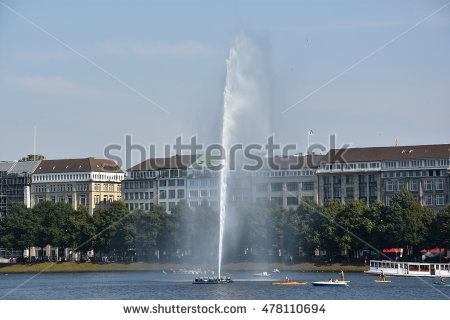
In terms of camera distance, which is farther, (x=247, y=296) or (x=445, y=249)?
(x=445, y=249)

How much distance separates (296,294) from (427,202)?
83.0 metres

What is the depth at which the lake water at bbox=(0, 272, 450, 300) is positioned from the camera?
113125 mm

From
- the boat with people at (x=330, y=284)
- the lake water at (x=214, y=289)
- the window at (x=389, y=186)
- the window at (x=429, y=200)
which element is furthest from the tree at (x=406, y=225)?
the boat with people at (x=330, y=284)

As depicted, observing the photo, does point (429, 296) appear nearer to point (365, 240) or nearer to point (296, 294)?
point (296, 294)

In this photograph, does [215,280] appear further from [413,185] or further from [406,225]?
[413,185]

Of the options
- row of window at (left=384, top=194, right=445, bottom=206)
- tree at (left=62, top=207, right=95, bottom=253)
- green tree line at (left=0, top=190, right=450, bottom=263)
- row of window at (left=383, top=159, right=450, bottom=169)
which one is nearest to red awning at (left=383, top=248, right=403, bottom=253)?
green tree line at (left=0, top=190, right=450, bottom=263)

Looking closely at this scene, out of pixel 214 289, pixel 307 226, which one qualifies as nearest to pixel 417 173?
pixel 307 226

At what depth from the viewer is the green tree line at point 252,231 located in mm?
168875

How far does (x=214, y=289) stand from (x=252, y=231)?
6147cm

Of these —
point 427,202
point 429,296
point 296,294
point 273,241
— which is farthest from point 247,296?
point 427,202

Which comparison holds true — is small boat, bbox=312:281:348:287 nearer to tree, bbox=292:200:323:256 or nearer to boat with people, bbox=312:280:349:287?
boat with people, bbox=312:280:349:287

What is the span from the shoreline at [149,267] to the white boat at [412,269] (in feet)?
44.3

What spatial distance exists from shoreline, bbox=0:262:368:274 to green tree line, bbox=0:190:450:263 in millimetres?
2799

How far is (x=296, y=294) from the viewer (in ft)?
381
